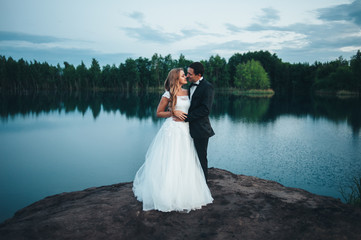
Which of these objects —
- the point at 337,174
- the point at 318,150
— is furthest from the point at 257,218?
the point at 318,150

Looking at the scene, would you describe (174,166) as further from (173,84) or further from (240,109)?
(240,109)

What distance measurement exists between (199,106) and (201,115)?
0.20 metres

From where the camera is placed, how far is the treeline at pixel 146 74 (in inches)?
3396

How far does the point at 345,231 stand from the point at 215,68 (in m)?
95.9

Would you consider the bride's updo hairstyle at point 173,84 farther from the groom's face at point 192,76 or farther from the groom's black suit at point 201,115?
the groom's black suit at point 201,115

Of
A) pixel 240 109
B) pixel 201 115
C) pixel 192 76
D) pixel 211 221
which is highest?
pixel 192 76

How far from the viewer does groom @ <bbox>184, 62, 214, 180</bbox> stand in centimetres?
488

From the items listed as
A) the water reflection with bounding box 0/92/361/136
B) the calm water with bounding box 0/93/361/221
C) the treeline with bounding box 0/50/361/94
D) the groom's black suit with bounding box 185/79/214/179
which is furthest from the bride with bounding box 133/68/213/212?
the treeline with bounding box 0/50/361/94

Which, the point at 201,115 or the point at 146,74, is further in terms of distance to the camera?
the point at 146,74

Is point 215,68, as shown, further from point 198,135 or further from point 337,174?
point 198,135

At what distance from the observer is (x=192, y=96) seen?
16.5 feet

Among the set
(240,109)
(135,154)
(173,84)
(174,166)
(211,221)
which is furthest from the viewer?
(240,109)

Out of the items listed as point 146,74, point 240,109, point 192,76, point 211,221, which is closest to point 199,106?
point 192,76

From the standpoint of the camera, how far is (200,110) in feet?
16.0
